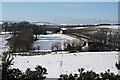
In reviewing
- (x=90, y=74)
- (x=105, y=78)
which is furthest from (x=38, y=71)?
(x=105, y=78)

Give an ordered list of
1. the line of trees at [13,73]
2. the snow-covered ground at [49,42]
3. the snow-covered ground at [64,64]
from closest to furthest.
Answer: the line of trees at [13,73] → the snow-covered ground at [64,64] → the snow-covered ground at [49,42]

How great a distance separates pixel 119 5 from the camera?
4.18 m

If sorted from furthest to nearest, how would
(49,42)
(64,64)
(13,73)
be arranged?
(49,42) < (64,64) < (13,73)

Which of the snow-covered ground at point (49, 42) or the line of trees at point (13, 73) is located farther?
the snow-covered ground at point (49, 42)

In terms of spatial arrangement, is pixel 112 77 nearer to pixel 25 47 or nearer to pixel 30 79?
pixel 30 79

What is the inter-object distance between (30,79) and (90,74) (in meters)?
0.77

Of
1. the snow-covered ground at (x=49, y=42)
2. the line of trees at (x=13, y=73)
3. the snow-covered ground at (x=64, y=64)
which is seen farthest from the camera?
the snow-covered ground at (x=49, y=42)

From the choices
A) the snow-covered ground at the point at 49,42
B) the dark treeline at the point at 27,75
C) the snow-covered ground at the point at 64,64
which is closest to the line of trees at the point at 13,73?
the dark treeline at the point at 27,75

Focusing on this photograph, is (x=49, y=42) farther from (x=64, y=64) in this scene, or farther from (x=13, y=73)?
(x=13, y=73)

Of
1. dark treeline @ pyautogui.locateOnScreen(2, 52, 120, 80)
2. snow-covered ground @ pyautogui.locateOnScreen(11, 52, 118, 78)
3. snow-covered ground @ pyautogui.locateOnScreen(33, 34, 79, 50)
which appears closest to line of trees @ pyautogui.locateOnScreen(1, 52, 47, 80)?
dark treeline @ pyautogui.locateOnScreen(2, 52, 120, 80)

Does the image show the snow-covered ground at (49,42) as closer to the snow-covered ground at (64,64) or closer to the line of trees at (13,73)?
the snow-covered ground at (64,64)

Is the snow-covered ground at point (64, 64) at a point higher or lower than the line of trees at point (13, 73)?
lower

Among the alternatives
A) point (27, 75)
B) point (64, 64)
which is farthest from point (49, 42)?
point (27, 75)

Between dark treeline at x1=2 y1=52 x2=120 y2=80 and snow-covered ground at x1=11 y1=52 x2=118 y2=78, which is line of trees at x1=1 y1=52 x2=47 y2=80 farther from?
snow-covered ground at x1=11 y1=52 x2=118 y2=78
